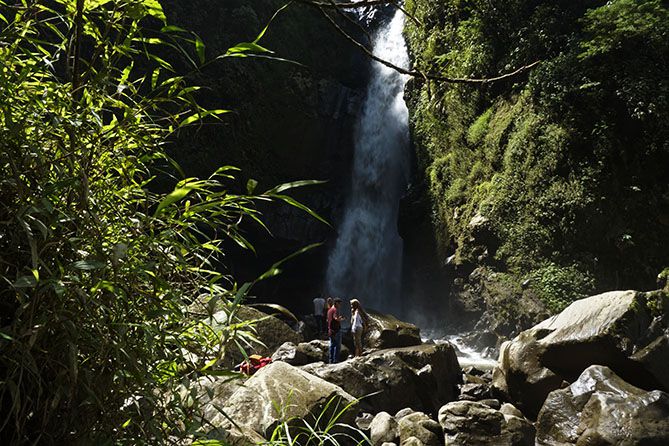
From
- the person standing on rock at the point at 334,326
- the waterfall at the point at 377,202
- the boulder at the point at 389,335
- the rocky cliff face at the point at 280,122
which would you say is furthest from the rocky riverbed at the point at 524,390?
the rocky cliff face at the point at 280,122

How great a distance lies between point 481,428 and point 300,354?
473 cm

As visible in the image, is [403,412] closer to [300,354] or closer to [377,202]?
[300,354]

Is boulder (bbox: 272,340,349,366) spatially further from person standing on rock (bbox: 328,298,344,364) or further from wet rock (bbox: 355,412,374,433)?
wet rock (bbox: 355,412,374,433)

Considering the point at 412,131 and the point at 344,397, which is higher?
the point at 412,131

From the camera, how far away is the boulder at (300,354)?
33.1ft

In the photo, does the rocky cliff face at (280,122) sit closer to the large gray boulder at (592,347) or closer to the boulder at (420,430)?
the large gray boulder at (592,347)

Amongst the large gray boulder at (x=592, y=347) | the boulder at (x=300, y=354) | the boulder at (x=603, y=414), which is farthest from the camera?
the boulder at (x=300, y=354)

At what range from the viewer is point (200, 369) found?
3.81 feet

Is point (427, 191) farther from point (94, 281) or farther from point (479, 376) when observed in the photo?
point (94, 281)

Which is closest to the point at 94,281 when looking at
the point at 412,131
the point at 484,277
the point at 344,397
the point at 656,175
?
the point at 344,397

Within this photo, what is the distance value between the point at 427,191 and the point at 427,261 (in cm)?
282

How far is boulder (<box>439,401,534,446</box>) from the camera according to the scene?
6215mm

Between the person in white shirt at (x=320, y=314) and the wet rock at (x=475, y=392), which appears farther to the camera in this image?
the person in white shirt at (x=320, y=314)

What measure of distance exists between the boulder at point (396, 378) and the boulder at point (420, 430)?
120cm
